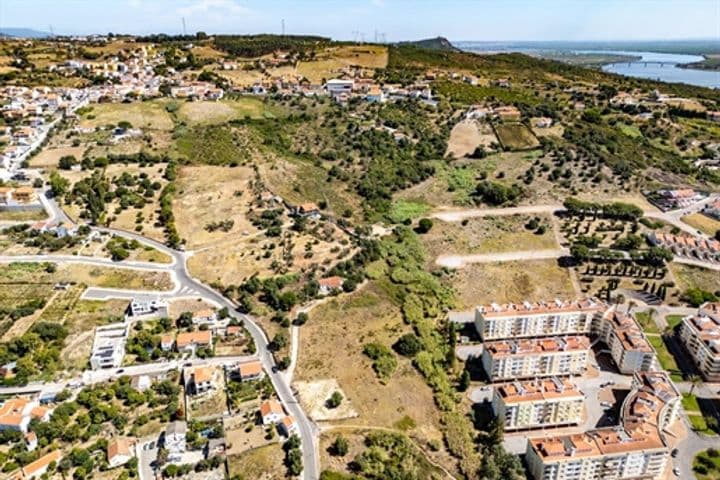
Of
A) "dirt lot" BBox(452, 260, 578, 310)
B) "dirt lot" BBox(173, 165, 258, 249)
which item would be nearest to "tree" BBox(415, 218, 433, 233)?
"dirt lot" BBox(452, 260, 578, 310)

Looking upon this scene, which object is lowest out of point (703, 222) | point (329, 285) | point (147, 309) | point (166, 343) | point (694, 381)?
point (694, 381)

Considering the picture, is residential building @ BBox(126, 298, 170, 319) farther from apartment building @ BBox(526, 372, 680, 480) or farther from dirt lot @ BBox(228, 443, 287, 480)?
apartment building @ BBox(526, 372, 680, 480)

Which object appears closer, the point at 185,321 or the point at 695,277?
the point at 185,321

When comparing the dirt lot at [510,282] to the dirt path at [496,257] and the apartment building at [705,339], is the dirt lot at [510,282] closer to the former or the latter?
the dirt path at [496,257]

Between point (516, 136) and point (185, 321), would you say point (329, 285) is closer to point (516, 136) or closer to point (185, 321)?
point (185, 321)

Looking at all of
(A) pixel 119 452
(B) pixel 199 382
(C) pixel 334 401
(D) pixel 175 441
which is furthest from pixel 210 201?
(A) pixel 119 452

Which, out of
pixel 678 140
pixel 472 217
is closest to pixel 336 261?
pixel 472 217

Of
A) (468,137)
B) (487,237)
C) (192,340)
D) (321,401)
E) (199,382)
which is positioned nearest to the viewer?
(321,401)
